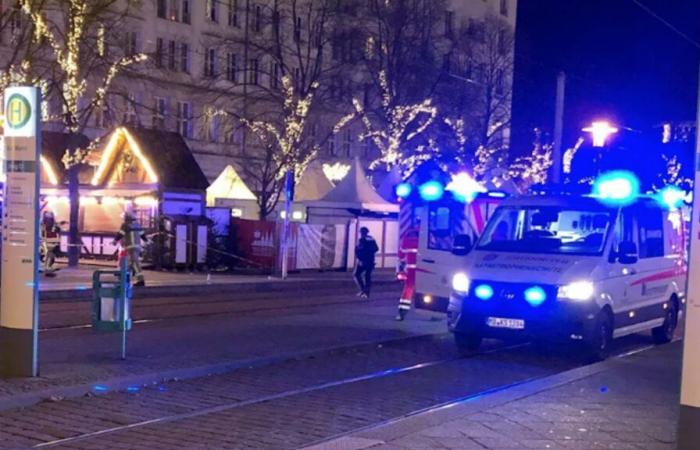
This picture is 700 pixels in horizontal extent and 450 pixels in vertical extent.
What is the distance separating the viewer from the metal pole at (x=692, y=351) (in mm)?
6039

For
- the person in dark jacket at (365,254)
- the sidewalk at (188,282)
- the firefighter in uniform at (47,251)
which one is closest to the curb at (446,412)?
the person in dark jacket at (365,254)

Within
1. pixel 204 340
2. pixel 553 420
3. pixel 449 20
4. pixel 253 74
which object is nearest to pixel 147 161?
pixel 204 340

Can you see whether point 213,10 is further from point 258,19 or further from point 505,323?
point 505,323

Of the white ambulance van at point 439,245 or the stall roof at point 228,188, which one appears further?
the stall roof at point 228,188

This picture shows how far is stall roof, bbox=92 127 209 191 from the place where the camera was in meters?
31.6

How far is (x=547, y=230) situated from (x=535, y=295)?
1.54 m

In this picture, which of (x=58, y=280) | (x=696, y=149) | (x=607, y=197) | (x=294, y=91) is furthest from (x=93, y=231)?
(x=696, y=149)

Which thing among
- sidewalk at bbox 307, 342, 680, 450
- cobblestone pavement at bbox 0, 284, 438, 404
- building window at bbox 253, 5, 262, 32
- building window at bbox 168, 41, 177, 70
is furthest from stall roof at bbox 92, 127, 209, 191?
sidewalk at bbox 307, 342, 680, 450

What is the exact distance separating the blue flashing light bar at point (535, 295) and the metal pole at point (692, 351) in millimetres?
6403

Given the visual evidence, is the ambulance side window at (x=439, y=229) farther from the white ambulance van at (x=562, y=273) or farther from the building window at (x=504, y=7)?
the building window at (x=504, y=7)

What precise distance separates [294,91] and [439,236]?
25149mm

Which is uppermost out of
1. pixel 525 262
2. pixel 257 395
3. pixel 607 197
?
pixel 607 197

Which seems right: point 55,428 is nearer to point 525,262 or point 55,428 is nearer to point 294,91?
point 525,262

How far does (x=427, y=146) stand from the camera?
149ft
